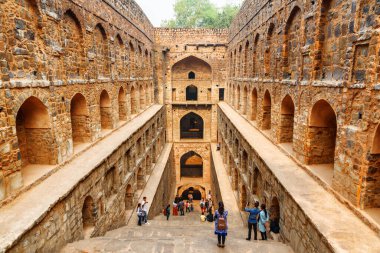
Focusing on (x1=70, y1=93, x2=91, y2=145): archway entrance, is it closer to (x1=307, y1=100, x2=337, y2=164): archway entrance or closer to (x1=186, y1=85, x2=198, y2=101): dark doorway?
(x1=307, y1=100, x2=337, y2=164): archway entrance

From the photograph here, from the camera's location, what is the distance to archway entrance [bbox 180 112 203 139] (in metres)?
24.7

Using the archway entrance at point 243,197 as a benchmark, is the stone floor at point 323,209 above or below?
above

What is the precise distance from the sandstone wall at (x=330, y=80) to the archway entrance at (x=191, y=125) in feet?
46.8

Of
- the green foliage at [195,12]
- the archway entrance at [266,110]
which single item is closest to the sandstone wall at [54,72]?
the archway entrance at [266,110]

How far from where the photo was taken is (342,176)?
16.6 ft

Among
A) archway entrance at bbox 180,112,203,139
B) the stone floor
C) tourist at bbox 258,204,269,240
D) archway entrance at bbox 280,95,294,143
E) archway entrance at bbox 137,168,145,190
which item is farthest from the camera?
archway entrance at bbox 180,112,203,139

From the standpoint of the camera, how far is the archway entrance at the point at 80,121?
338 inches

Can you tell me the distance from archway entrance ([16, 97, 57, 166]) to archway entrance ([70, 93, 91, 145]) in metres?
2.03

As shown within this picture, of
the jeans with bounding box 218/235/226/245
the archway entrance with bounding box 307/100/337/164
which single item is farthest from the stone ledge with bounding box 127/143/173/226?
the archway entrance with bounding box 307/100/337/164

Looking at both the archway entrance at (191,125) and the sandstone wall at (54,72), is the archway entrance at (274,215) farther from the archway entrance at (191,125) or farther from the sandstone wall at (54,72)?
the archway entrance at (191,125)

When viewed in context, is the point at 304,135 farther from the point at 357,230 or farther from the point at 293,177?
the point at 357,230

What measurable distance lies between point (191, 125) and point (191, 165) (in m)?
3.84

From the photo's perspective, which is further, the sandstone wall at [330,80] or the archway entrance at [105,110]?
the archway entrance at [105,110]

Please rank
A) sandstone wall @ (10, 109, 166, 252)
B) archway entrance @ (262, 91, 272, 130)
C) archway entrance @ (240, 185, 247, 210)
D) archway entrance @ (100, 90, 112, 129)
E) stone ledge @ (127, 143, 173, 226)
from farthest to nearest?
1. archway entrance @ (240, 185, 247, 210)
2. archway entrance @ (100, 90, 112, 129)
3. stone ledge @ (127, 143, 173, 226)
4. archway entrance @ (262, 91, 272, 130)
5. sandstone wall @ (10, 109, 166, 252)
